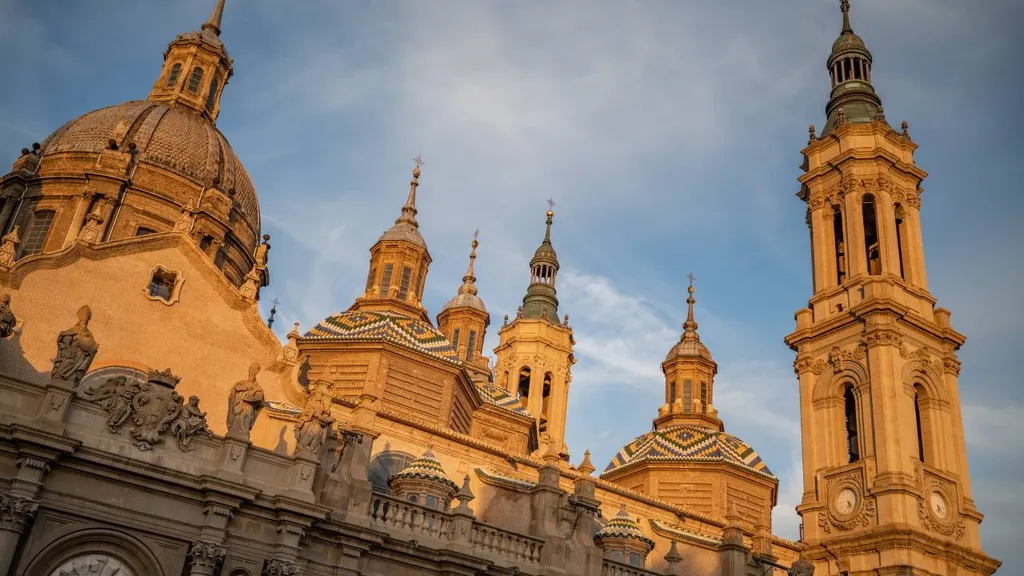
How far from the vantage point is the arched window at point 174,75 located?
40250 millimetres

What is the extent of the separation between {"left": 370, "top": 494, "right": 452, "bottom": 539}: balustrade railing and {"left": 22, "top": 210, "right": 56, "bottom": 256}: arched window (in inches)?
762

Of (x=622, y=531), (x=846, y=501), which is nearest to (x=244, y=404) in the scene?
(x=622, y=531)

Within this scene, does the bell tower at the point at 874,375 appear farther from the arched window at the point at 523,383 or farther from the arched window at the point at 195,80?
the arched window at the point at 195,80

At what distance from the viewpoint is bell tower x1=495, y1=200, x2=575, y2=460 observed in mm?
55344

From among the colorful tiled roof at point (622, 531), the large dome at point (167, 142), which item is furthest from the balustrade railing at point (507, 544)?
the large dome at point (167, 142)

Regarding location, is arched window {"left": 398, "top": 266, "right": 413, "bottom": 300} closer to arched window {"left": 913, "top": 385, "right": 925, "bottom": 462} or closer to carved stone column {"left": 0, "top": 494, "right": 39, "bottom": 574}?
arched window {"left": 913, "top": 385, "right": 925, "bottom": 462}

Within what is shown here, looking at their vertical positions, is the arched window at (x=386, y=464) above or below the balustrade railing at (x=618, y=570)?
above

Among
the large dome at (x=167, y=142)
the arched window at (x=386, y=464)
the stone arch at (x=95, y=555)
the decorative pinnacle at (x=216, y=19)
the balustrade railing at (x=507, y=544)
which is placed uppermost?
the decorative pinnacle at (x=216, y=19)

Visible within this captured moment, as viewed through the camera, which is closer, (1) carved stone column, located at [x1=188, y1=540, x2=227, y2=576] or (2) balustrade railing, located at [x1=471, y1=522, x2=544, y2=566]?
(1) carved stone column, located at [x1=188, y1=540, x2=227, y2=576]

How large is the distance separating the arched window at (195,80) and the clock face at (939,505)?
1345 inches

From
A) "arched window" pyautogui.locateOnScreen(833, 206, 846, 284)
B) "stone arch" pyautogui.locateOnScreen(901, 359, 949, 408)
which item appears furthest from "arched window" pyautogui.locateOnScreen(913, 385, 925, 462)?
"arched window" pyautogui.locateOnScreen(833, 206, 846, 284)

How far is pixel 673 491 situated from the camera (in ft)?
141

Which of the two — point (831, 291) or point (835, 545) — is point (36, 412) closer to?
point (835, 545)

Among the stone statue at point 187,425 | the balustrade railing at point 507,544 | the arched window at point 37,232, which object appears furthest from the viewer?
the arched window at point 37,232
